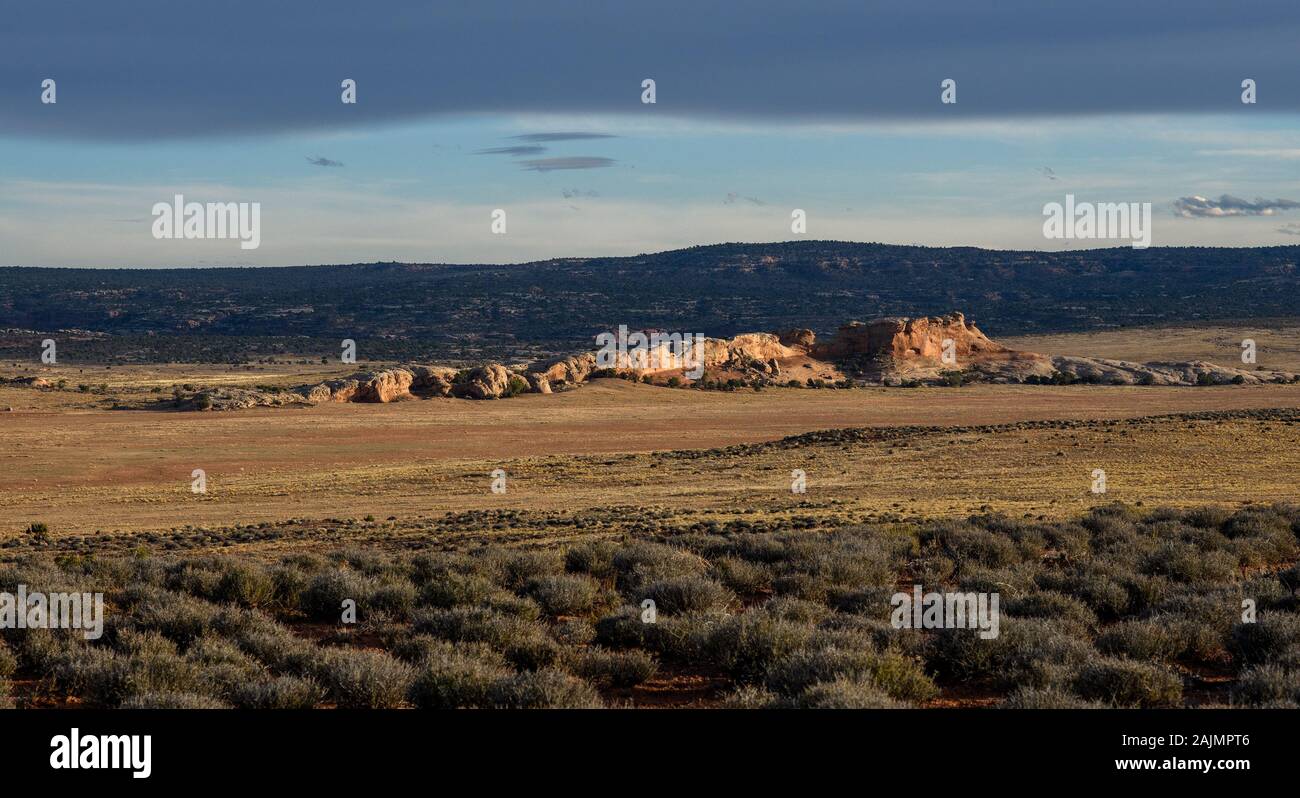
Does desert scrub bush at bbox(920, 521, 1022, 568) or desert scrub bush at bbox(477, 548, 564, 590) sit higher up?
desert scrub bush at bbox(477, 548, 564, 590)

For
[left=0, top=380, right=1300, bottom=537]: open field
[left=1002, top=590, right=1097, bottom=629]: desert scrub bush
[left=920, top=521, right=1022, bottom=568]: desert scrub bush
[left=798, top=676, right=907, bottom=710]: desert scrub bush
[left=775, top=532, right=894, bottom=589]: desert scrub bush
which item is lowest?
[left=0, top=380, right=1300, bottom=537]: open field

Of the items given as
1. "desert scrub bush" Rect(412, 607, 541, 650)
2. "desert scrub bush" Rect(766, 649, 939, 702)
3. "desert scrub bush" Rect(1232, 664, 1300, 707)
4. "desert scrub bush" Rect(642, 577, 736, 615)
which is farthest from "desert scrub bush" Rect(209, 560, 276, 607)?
"desert scrub bush" Rect(1232, 664, 1300, 707)

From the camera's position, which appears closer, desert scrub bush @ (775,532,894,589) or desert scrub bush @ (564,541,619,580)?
desert scrub bush @ (775,532,894,589)

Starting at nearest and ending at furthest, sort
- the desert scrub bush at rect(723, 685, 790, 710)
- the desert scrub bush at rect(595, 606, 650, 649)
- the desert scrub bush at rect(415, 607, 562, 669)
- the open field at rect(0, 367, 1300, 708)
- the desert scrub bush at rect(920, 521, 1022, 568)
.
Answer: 1. the desert scrub bush at rect(723, 685, 790, 710)
2. the open field at rect(0, 367, 1300, 708)
3. the desert scrub bush at rect(415, 607, 562, 669)
4. the desert scrub bush at rect(595, 606, 650, 649)
5. the desert scrub bush at rect(920, 521, 1022, 568)

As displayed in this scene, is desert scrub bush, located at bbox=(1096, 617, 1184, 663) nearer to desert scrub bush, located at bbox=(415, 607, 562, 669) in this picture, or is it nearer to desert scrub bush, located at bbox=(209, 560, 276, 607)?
desert scrub bush, located at bbox=(415, 607, 562, 669)

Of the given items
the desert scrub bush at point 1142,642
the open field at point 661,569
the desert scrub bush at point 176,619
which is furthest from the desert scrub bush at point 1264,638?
the desert scrub bush at point 176,619

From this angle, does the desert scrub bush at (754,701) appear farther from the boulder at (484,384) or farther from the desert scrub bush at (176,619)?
the boulder at (484,384)

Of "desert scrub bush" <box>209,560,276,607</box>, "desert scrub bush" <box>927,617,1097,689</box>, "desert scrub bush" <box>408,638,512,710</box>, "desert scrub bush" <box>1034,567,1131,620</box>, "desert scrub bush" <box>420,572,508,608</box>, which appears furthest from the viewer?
"desert scrub bush" <box>209,560,276,607</box>

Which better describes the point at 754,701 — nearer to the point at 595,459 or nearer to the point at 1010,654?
the point at 1010,654
